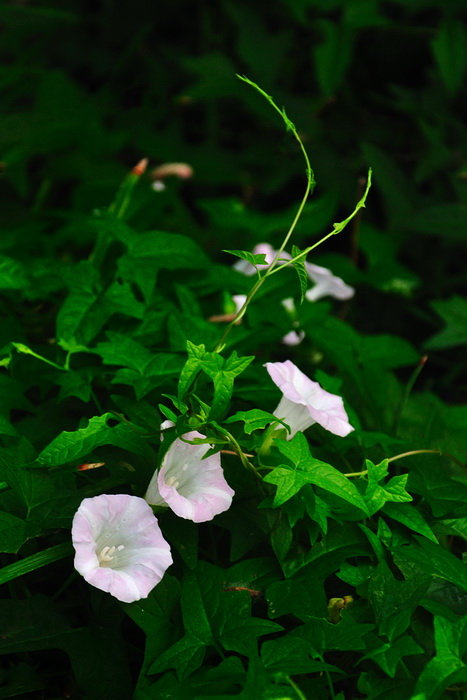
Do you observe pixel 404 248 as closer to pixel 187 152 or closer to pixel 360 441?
pixel 187 152

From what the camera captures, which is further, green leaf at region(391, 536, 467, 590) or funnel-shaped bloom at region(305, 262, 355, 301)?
funnel-shaped bloom at region(305, 262, 355, 301)

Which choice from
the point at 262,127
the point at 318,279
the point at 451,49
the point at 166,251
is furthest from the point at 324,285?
the point at 262,127

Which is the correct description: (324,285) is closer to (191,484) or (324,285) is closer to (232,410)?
(232,410)

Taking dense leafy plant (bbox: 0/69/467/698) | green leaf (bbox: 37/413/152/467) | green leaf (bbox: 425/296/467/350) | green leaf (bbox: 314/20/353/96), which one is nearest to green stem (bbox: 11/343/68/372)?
dense leafy plant (bbox: 0/69/467/698)

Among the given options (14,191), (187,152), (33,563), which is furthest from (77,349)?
(187,152)

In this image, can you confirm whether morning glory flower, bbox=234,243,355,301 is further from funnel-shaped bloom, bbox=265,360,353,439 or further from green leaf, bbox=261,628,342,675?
green leaf, bbox=261,628,342,675
